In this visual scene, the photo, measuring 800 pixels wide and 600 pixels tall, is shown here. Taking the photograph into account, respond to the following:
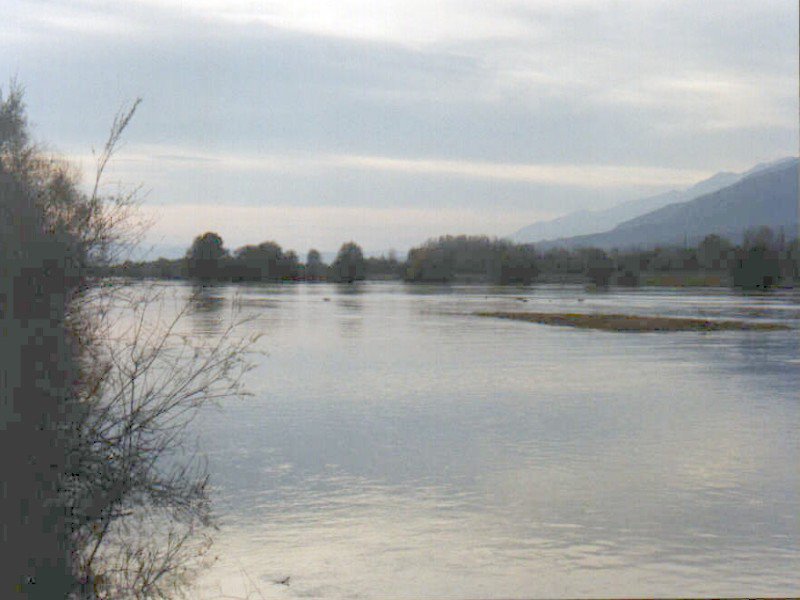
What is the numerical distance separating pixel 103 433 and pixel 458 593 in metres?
2.99

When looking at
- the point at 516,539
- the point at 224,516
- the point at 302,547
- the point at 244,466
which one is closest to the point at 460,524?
the point at 516,539

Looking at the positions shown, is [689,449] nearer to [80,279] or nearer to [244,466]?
[244,466]

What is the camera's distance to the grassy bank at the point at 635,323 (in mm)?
32906

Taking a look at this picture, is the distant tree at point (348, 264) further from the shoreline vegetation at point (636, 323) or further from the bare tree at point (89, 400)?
the bare tree at point (89, 400)

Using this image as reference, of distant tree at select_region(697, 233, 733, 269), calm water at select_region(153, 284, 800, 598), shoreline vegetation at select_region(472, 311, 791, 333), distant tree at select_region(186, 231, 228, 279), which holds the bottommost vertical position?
calm water at select_region(153, 284, 800, 598)

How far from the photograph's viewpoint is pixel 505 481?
1002 cm

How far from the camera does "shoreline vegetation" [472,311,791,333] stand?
1293 inches

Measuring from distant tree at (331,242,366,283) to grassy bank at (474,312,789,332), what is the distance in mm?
71999

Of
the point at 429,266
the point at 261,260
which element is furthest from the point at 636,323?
the point at 429,266

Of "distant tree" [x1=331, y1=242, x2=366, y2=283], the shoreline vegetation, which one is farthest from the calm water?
"distant tree" [x1=331, y1=242, x2=366, y2=283]

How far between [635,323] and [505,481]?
2570cm

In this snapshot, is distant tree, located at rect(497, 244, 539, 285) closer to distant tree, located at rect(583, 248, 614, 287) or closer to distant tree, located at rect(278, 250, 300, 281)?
distant tree, located at rect(583, 248, 614, 287)

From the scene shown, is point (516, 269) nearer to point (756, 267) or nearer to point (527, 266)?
point (527, 266)

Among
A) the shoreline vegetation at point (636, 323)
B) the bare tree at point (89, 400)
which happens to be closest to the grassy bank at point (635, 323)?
the shoreline vegetation at point (636, 323)
